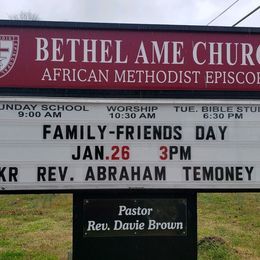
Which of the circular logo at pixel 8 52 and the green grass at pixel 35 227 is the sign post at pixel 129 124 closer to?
the circular logo at pixel 8 52

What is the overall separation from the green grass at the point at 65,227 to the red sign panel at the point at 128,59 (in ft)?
14.2

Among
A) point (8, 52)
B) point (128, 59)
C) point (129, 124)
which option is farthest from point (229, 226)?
point (8, 52)

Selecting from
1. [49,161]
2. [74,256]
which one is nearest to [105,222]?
[74,256]

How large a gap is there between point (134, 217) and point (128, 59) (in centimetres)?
189

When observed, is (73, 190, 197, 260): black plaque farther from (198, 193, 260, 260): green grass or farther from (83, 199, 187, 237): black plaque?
(198, 193, 260, 260): green grass

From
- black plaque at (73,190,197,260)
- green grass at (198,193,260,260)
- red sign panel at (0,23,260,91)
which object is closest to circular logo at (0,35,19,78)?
red sign panel at (0,23,260,91)

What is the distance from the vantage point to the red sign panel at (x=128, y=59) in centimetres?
640

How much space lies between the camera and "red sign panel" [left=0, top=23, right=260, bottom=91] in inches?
252

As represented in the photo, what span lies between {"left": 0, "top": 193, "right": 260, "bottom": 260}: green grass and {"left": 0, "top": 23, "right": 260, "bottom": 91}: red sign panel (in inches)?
171

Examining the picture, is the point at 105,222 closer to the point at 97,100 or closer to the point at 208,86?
the point at 97,100

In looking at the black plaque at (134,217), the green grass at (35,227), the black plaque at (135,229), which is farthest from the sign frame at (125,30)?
the green grass at (35,227)

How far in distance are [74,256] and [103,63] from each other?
2317mm

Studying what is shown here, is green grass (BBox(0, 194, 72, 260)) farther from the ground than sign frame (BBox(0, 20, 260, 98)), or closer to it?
closer to it

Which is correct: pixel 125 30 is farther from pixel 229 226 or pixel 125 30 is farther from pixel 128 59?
pixel 229 226
